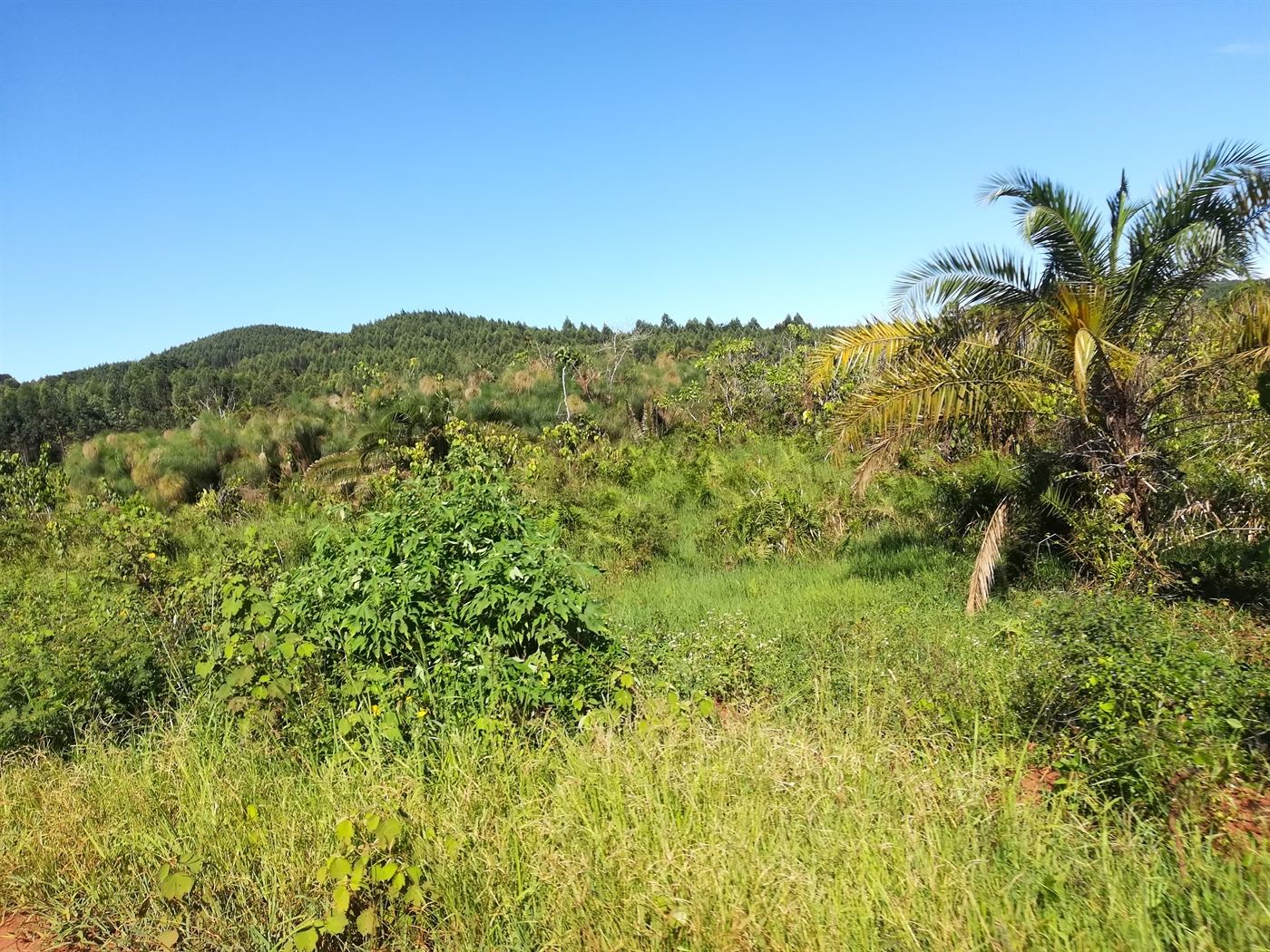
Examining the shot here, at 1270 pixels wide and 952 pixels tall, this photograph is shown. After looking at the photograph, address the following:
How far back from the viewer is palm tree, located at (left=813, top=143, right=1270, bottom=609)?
311 inches

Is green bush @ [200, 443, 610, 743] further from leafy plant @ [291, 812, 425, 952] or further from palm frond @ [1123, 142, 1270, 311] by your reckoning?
palm frond @ [1123, 142, 1270, 311]

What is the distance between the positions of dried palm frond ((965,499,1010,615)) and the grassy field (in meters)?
3.22

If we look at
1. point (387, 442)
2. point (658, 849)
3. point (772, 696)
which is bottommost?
point (772, 696)

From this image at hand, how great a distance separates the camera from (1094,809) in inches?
141

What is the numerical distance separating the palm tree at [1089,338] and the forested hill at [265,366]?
16.0m

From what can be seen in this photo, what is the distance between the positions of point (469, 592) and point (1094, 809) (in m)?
3.49

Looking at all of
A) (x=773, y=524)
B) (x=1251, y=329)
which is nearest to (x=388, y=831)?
(x=1251, y=329)

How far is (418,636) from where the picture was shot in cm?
479

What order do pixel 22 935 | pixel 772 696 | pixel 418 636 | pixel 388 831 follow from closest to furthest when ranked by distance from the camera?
pixel 388 831 → pixel 22 935 → pixel 418 636 → pixel 772 696

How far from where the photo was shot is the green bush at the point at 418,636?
453cm

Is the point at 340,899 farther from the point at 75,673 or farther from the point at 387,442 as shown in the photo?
the point at 387,442

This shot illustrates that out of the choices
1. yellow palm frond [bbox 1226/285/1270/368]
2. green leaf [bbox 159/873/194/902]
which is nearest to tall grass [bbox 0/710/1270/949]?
green leaf [bbox 159/873/194/902]

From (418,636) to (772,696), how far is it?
8.15ft

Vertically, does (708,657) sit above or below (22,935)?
above
